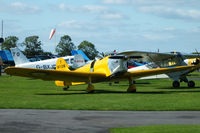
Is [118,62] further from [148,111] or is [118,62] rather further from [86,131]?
[86,131]

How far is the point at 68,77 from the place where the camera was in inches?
892

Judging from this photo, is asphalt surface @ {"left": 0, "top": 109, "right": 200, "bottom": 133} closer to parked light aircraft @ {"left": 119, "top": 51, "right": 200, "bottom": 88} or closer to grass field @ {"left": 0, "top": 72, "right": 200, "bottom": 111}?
Answer: grass field @ {"left": 0, "top": 72, "right": 200, "bottom": 111}

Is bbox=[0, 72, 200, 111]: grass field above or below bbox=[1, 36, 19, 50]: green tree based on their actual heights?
below

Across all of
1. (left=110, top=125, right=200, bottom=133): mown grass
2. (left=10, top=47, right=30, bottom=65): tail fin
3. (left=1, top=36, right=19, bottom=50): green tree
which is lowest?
(left=110, top=125, right=200, bottom=133): mown grass

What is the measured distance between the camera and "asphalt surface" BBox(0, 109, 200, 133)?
30.9 ft

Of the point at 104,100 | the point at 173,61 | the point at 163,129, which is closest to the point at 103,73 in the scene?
the point at 104,100

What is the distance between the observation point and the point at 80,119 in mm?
11109

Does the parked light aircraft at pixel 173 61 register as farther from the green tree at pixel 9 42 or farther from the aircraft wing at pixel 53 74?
the green tree at pixel 9 42

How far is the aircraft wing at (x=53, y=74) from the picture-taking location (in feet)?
67.5

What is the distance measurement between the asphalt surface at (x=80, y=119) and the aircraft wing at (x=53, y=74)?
24.5ft

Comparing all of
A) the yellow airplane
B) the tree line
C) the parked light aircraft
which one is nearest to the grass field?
the yellow airplane

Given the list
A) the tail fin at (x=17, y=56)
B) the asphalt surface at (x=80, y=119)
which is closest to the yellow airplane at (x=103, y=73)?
the asphalt surface at (x=80, y=119)

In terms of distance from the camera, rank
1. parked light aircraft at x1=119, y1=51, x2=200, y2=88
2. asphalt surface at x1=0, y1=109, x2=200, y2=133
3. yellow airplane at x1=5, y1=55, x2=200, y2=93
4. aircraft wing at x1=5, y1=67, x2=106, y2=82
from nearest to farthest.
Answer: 1. asphalt surface at x1=0, y1=109, x2=200, y2=133
2. aircraft wing at x1=5, y1=67, x2=106, y2=82
3. yellow airplane at x1=5, y1=55, x2=200, y2=93
4. parked light aircraft at x1=119, y1=51, x2=200, y2=88

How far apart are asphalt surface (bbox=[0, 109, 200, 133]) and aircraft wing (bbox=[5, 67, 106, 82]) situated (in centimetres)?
746
